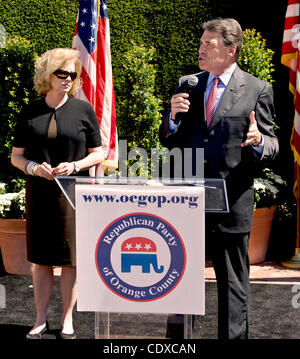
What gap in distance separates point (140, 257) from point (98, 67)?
333 centimetres

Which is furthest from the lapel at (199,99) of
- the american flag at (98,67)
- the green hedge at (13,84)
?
the green hedge at (13,84)

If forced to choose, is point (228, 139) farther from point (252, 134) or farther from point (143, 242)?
point (143, 242)

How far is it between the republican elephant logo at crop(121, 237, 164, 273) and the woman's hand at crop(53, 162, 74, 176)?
879 mm

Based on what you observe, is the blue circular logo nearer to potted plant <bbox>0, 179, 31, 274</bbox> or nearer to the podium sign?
the podium sign

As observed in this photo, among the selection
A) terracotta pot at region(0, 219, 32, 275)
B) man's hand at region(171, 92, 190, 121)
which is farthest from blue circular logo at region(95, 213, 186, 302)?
terracotta pot at region(0, 219, 32, 275)

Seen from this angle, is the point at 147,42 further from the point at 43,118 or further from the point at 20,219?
the point at 43,118

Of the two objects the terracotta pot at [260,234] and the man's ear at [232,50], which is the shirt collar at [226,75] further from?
the terracotta pot at [260,234]

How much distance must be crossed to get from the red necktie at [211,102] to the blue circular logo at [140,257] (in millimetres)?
791

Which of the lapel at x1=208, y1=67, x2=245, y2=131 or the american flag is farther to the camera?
the american flag

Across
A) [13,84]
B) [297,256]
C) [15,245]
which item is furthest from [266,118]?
[13,84]

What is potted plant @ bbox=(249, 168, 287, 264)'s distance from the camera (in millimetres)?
5160

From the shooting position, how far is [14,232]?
4.82 metres

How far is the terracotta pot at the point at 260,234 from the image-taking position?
5.16 m
